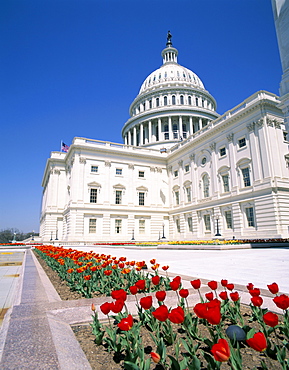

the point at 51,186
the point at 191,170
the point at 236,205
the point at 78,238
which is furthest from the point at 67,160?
the point at 236,205

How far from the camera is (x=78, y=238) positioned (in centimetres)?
3853

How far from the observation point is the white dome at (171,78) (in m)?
72.6

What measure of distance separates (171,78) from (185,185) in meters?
43.7

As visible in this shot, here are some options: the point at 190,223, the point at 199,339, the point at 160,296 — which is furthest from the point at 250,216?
the point at 160,296

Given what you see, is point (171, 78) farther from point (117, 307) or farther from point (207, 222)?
point (117, 307)

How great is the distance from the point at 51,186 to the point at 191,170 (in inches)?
1100

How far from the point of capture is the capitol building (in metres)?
29.1

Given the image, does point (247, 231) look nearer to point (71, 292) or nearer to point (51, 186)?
point (71, 292)

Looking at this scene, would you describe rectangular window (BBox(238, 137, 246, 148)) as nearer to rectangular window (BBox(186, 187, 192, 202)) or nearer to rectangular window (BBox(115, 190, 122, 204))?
rectangular window (BBox(186, 187, 192, 202))

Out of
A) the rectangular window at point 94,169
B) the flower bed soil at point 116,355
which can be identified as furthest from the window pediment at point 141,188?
the flower bed soil at point 116,355

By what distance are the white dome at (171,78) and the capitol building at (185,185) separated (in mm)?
21224

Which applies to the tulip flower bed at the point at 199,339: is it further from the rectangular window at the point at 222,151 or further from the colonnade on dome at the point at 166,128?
the colonnade on dome at the point at 166,128

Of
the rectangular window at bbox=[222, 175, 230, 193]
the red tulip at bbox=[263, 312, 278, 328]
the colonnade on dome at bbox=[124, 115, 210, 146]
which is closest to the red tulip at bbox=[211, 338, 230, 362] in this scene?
the red tulip at bbox=[263, 312, 278, 328]

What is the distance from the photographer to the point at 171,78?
241ft
